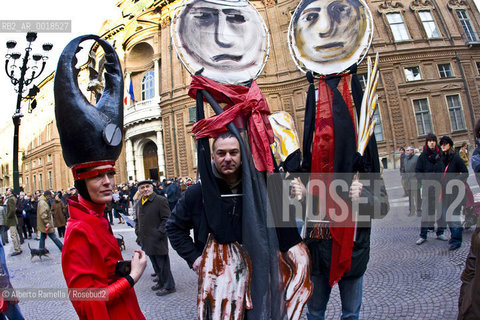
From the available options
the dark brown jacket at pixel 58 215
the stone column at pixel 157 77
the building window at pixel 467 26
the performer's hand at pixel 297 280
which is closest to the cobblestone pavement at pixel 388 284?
the performer's hand at pixel 297 280

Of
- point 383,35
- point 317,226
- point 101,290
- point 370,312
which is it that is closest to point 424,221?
point 370,312

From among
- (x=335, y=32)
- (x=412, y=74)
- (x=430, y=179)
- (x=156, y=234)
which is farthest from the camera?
(x=412, y=74)

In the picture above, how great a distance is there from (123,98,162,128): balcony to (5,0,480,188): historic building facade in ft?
0.29

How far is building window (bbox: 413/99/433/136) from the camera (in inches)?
844

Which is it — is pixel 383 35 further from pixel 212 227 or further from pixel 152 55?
pixel 212 227

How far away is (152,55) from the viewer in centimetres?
2802

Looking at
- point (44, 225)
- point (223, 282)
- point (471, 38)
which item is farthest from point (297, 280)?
point (471, 38)

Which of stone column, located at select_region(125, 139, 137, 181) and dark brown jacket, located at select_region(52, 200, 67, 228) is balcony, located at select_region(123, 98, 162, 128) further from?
dark brown jacket, located at select_region(52, 200, 67, 228)

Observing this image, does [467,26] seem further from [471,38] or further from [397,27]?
[397,27]

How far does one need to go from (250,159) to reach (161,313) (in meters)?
3.24

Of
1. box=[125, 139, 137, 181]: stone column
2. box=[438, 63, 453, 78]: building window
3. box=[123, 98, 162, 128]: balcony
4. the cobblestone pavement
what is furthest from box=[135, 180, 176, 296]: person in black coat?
box=[438, 63, 453, 78]: building window

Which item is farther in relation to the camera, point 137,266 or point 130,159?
point 130,159

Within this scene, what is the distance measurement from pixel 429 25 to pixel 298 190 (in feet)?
89.0

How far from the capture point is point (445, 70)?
887 inches
